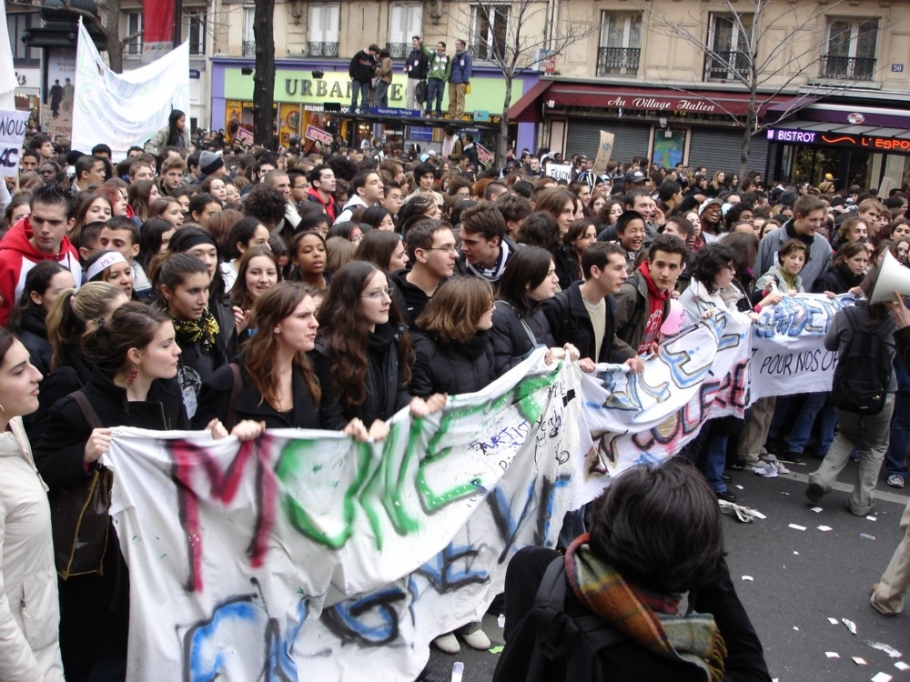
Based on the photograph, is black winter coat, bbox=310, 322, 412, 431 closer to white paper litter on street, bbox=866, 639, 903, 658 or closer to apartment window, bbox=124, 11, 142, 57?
white paper litter on street, bbox=866, 639, 903, 658

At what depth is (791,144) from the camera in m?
27.2

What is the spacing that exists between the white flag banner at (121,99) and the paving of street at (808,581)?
8.90 meters

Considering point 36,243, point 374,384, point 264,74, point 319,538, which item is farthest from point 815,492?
point 264,74

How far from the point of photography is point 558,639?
2105mm

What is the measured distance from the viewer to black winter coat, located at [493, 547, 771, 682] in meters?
2.06

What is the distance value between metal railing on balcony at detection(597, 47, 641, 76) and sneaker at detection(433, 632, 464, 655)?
28262mm

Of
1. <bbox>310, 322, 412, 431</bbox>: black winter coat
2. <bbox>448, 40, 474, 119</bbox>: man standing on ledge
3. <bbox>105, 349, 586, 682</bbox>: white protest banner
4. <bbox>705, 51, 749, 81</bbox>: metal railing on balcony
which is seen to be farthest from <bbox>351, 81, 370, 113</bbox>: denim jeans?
<bbox>105, 349, 586, 682</bbox>: white protest banner

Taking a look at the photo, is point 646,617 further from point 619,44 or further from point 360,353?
point 619,44

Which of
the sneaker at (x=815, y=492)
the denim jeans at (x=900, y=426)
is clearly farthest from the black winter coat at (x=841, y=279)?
the sneaker at (x=815, y=492)

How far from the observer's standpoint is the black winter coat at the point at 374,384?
13.5ft

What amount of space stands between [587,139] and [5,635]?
30.3 meters

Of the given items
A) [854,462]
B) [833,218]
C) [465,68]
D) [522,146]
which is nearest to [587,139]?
[522,146]

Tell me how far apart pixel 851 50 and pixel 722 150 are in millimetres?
4490

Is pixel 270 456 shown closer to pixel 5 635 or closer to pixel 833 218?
pixel 5 635
